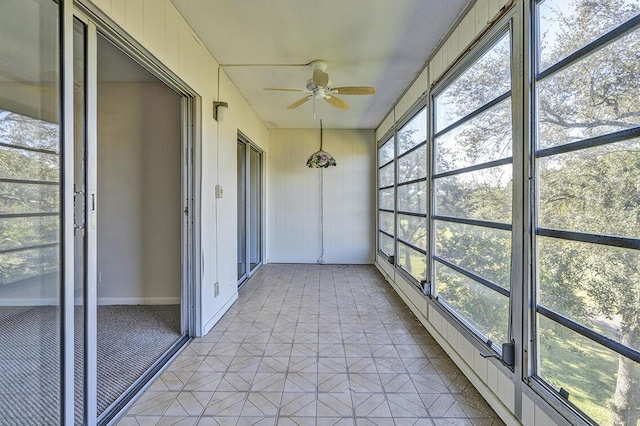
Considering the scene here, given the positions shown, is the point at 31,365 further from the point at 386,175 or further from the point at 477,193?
the point at 386,175

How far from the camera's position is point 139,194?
356cm

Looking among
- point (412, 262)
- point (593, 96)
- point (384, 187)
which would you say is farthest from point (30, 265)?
point (384, 187)

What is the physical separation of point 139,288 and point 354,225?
3.83 metres

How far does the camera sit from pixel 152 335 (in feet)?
9.02

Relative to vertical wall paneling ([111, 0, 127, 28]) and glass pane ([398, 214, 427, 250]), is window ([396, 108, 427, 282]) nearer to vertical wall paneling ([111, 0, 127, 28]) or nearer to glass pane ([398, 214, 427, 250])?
glass pane ([398, 214, 427, 250])

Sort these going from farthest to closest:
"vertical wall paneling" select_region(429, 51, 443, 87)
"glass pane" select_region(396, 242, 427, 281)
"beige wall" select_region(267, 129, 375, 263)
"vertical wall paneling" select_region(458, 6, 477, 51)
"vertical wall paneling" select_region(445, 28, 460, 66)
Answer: "beige wall" select_region(267, 129, 375, 263) < "glass pane" select_region(396, 242, 427, 281) < "vertical wall paneling" select_region(429, 51, 443, 87) < "vertical wall paneling" select_region(445, 28, 460, 66) < "vertical wall paneling" select_region(458, 6, 477, 51)

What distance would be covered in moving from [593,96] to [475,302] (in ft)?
4.73

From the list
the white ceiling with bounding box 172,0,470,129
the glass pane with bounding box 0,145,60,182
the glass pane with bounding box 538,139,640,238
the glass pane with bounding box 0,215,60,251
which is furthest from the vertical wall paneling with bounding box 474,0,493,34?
the glass pane with bounding box 0,215,60,251

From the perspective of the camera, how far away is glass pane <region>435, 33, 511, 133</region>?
72.1 inches

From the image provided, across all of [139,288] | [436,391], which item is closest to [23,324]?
[436,391]

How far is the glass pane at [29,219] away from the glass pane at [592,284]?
227 centimetres

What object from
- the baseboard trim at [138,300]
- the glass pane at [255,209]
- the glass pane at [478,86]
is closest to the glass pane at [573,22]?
the glass pane at [478,86]

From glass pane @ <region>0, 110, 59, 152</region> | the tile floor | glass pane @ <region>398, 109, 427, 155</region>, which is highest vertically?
glass pane @ <region>398, 109, 427, 155</region>

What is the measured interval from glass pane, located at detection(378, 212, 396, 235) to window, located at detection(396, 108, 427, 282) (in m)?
0.42
